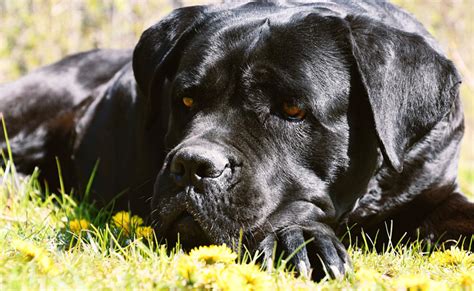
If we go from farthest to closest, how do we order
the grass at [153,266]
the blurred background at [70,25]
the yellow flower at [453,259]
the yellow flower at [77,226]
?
the blurred background at [70,25], the yellow flower at [77,226], the yellow flower at [453,259], the grass at [153,266]

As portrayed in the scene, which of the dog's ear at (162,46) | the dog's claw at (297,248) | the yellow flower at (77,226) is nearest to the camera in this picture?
the dog's claw at (297,248)

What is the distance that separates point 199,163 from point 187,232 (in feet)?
0.86

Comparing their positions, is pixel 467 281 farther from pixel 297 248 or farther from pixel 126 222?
pixel 126 222

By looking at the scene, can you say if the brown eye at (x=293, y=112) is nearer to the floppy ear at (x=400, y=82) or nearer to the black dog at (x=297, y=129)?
the black dog at (x=297, y=129)

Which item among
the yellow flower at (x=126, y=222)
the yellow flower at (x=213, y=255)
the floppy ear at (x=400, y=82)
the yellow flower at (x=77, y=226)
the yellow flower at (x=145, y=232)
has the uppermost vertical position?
the floppy ear at (x=400, y=82)

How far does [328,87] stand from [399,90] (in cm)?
26

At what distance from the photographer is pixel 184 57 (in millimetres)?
3066

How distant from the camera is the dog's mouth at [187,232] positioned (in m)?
2.49

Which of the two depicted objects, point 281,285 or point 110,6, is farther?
point 110,6

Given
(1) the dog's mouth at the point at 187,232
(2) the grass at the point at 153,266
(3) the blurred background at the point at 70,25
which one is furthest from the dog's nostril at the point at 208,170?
(3) the blurred background at the point at 70,25

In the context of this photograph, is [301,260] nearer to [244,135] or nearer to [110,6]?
[244,135]

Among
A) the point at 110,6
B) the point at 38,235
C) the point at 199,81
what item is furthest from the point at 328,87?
the point at 110,6

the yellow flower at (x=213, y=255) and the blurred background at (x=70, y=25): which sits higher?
the yellow flower at (x=213, y=255)

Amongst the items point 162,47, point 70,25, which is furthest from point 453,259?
point 70,25
